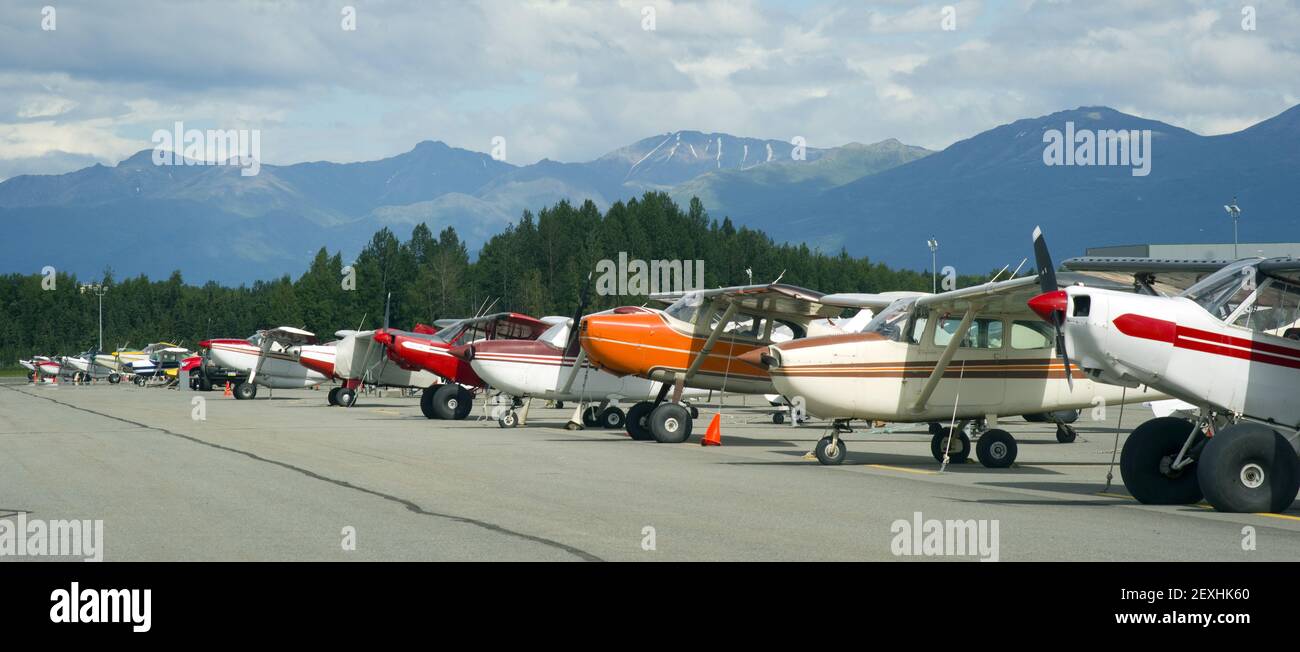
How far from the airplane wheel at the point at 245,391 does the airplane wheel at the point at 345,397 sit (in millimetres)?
8182

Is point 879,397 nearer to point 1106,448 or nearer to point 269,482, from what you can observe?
point 1106,448

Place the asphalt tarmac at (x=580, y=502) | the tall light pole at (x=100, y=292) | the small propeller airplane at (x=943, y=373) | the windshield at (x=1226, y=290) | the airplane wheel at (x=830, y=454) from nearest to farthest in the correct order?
1. the asphalt tarmac at (x=580, y=502)
2. the windshield at (x=1226, y=290)
3. the small propeller airplane at (x=943, y=373)
4. the airplane wheel at (x=830, y=454)
5. the tall light pole at (x=100, y=292)

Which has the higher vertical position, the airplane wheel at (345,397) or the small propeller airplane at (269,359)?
the small propeller airplane at (269,359)

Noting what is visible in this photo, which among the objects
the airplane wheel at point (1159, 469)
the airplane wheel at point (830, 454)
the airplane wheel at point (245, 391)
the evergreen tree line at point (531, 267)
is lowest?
the airplane wheel at point (245, 391)

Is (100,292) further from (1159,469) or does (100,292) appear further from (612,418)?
(1159,469)

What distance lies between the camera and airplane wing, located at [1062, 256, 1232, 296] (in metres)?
14.3

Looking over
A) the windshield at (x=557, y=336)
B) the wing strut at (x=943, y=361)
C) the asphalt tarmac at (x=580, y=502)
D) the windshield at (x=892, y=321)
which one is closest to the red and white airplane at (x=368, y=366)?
the windshield at (x=557, y=336)

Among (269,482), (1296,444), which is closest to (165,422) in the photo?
(269,482)

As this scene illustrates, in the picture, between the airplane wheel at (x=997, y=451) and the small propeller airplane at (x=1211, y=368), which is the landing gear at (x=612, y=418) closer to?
the airplane wheel at (x=997, y=451)

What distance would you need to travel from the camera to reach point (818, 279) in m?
130

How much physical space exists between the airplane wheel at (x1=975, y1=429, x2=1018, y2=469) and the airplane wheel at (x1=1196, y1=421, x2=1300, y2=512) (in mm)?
6369

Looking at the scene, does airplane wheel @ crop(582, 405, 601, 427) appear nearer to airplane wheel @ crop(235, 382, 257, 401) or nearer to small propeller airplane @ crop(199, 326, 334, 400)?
small propeller airplane @ crop(199, 326, 334, 400)

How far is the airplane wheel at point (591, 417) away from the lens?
27703mm

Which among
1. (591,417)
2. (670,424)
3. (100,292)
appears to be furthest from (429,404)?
(100,292)
